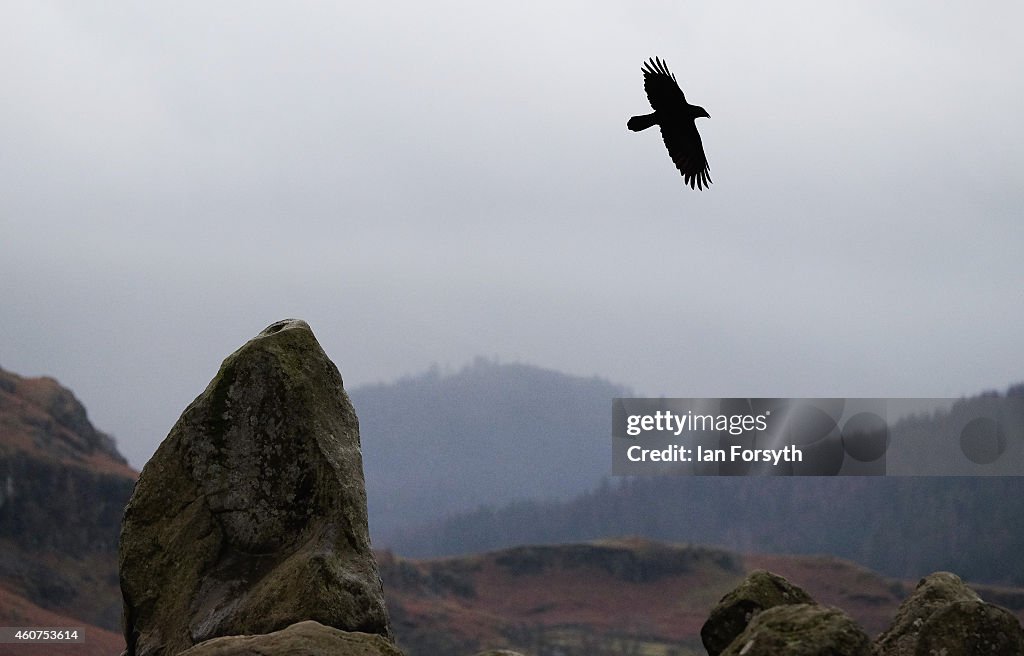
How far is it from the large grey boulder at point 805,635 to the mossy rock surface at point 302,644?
3326mm

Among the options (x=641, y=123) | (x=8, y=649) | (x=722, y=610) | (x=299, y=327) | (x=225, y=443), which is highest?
(x=641, y=123)

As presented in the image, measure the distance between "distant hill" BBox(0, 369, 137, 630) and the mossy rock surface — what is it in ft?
191

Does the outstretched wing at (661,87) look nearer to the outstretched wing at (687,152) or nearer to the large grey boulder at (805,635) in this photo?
the outstretched wing at (687,152)

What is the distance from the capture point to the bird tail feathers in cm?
1773

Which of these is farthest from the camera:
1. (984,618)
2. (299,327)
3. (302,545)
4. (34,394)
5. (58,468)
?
(34,394)

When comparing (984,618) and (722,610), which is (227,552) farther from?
(984,618)

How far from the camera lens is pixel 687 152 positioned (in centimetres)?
1859

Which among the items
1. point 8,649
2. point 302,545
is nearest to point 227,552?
point 302,545

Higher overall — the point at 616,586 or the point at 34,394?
the point at 34,394

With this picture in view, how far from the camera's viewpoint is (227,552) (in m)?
13.9

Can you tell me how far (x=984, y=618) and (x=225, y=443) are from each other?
8.68 meters

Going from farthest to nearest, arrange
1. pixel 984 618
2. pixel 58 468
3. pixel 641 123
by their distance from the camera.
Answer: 1. pixel 58 468
2. pixel 641 123
3. pixel 984 618

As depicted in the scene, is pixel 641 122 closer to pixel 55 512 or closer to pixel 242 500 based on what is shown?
pixel 242 500

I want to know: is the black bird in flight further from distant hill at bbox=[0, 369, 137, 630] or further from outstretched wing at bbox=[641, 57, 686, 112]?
Result: distant hill at bbox=[0, 369, 137, 630]
